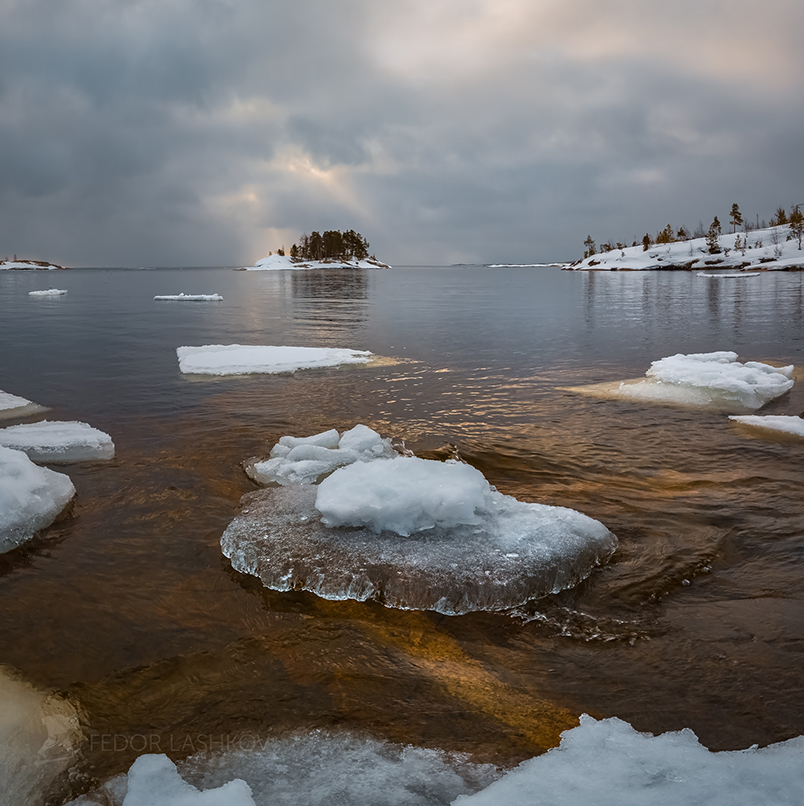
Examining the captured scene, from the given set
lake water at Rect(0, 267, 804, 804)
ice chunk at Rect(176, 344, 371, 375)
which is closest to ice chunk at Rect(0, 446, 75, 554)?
lake water at Rect(0, 267, 804, 804)

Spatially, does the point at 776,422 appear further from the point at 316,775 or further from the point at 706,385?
the point at 316,775

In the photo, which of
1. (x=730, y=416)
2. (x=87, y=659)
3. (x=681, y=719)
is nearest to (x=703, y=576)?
(x=681, y=719)

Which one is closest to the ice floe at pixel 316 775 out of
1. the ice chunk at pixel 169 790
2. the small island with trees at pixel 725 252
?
the ice chunk at pixel 169 790

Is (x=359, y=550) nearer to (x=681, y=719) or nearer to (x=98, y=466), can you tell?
(x=681, y=719)

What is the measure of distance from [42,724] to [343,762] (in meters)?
1.45

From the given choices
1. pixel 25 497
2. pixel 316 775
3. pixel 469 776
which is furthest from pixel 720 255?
pixel 316 775

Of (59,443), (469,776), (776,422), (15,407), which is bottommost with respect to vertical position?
(469,776)

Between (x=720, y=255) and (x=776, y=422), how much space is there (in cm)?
8745

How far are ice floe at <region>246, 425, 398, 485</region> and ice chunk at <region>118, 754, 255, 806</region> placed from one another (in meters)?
3.18

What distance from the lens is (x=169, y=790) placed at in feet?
7.12

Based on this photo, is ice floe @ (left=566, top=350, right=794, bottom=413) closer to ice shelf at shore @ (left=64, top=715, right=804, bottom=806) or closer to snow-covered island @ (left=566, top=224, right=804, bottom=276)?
ice shelf at shore @ (left=64, top=715, right=804, bottom=806)

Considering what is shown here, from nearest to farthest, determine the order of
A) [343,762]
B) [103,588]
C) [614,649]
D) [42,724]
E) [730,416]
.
A: 1. [343,762]
2. [42,724]
3. [614,649]
4. [103,588]
5. [730,416]

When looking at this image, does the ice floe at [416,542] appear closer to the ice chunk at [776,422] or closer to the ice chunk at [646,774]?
the ice chunk at [646,774]

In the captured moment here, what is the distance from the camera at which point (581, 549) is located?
393 cm
